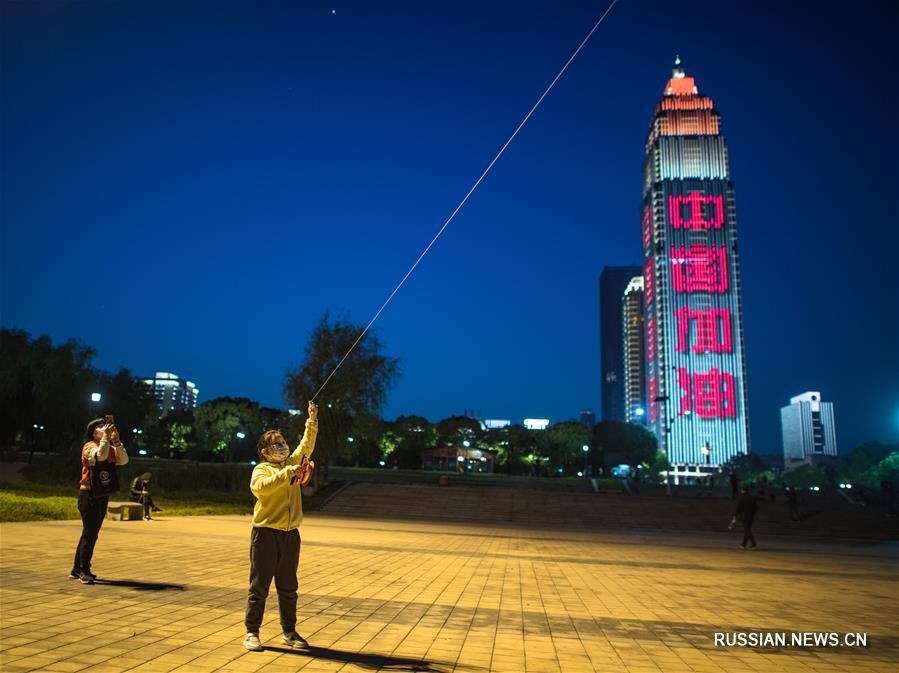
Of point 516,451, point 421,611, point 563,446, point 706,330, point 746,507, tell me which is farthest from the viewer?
point 706,330

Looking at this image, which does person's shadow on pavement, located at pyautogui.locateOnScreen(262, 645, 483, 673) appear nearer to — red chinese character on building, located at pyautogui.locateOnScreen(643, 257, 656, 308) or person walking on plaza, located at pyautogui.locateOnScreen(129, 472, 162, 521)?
person walking on plaza, located at pyautogui.locateOnScreen(129, 472, 162, 521)

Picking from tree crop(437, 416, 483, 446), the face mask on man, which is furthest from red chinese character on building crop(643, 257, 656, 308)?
the face mask on man

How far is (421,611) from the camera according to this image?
7082mm

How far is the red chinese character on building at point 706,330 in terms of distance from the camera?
438ft

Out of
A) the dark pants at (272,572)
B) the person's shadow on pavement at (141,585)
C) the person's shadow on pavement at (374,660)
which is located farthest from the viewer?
the person's shadow on pavement at (141,585)

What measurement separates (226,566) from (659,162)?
539ft

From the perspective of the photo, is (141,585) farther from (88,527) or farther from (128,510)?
(128,510)

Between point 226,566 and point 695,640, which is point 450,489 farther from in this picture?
point 695,640

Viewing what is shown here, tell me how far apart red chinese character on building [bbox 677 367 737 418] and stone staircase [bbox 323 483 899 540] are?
334 ft

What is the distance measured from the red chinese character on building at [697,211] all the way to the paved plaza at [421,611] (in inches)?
5593

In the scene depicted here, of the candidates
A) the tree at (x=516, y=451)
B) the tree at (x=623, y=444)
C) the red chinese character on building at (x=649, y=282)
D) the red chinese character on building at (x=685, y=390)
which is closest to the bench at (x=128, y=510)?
the tree at (x=516, y=451)

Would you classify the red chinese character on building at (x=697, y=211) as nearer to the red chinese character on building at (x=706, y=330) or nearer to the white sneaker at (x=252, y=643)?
the red chinese character on building at (x=706, y=330)

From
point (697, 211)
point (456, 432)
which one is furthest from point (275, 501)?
point (697, 211)

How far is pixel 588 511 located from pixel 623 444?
77347 millimetres
